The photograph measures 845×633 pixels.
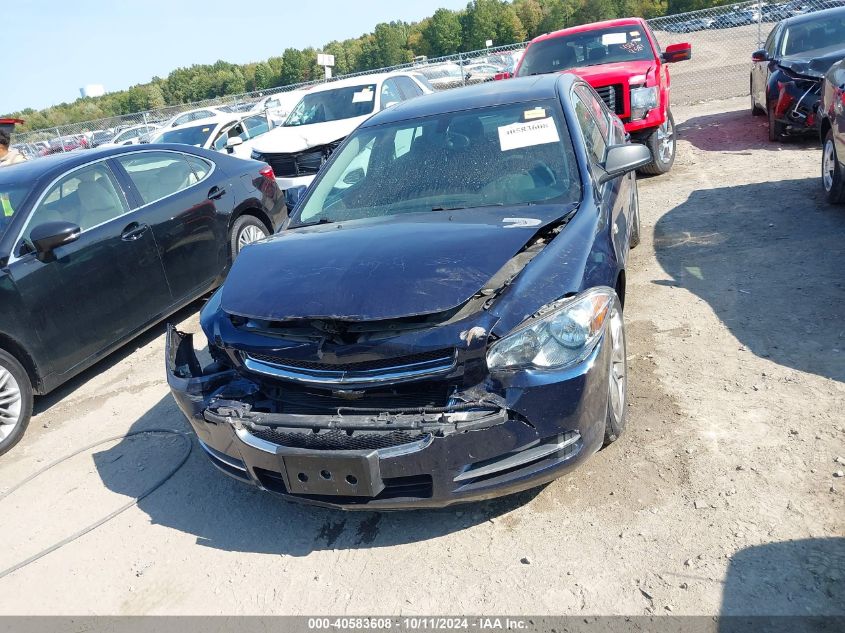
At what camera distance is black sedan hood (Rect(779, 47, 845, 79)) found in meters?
8.62

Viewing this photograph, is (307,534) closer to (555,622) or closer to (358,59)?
(555,622)

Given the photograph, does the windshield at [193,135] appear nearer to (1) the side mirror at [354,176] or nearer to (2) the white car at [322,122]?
(2) the white car at [322,122]

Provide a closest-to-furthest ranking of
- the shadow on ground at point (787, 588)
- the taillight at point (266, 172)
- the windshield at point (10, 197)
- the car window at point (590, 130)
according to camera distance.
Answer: the shadow on ground at point (787, 588), the car window at point (590, 130), the windshield at point (10, 197), the taillight at point (266, 172)

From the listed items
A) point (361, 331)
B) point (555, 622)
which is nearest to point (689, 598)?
point (555, 622)

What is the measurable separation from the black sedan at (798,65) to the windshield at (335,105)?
18.4ft

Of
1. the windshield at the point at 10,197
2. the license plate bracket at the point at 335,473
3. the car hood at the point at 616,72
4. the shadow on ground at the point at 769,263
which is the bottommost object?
the shadow on ground at the point at 769,263

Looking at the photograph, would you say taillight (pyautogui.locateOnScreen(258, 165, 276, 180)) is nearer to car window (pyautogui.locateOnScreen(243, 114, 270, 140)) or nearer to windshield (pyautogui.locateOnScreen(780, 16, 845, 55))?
windshield (pyautogui.locateOnScreen(780, 16, 845, 55))

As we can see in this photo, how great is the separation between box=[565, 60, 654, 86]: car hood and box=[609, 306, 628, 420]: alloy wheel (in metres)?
5.75

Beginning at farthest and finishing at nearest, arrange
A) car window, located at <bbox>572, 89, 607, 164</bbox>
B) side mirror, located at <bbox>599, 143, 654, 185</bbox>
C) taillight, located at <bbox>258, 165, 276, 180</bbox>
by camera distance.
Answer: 1. taillight, located at <bbox>258, 165, 276, 180</bbox>
2. car window, located at <bbox>572, 89, 607, 164</bbox>
3. side mirror, located at <bbox>599, 143, 654, 185</bbox>

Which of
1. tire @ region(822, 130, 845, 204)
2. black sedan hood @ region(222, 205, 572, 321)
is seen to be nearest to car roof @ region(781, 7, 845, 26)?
tire @ region(822, 130, 845, 204)

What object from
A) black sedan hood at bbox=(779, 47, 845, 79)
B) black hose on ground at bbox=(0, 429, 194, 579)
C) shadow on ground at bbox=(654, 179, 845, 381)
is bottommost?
shadow on ground at bbox=(654, 179, 845, 381)

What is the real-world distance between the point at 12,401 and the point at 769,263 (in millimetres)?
5479

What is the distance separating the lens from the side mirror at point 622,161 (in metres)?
3.76

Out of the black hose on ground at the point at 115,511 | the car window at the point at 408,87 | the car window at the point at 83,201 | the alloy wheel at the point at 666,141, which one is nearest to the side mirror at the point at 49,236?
the car window at the point at 83,201
